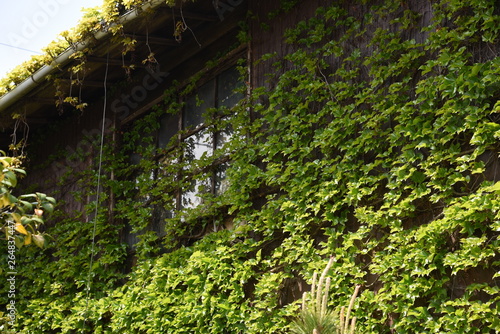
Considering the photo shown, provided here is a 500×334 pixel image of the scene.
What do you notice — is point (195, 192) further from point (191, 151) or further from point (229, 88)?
point (229, 88)

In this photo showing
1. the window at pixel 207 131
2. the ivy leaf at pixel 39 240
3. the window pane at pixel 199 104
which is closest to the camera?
the ivy leaf at pixel 39 240

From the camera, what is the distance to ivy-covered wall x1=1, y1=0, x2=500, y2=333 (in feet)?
12.3

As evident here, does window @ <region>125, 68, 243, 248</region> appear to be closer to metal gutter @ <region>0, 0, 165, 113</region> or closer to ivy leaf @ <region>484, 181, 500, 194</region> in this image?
metal gutter @ <region>0, 0, 165, 113</region>

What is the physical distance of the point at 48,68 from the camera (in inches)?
251

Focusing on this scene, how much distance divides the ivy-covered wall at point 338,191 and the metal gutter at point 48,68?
0.97 meters

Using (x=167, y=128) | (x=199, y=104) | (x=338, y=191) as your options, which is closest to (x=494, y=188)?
(x=338, y=191)

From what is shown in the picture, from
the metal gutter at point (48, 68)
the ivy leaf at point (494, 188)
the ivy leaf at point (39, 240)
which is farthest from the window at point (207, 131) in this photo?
the ivy leaf at point (494, 188)

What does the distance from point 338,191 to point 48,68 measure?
133 inches

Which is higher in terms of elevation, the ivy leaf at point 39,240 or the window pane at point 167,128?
the window pane at point 167,128

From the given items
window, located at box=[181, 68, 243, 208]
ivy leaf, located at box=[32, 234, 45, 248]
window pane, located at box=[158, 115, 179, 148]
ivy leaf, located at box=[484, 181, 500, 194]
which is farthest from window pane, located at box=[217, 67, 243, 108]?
ivy leaf, located at box=[484, 181, 500, 194]

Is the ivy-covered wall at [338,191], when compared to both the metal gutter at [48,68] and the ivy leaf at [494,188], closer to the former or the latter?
the ivy leaf at [494,188]

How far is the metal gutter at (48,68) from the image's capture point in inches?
222

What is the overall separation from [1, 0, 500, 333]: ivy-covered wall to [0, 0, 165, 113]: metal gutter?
97cm

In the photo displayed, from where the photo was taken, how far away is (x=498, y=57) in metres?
3.74
